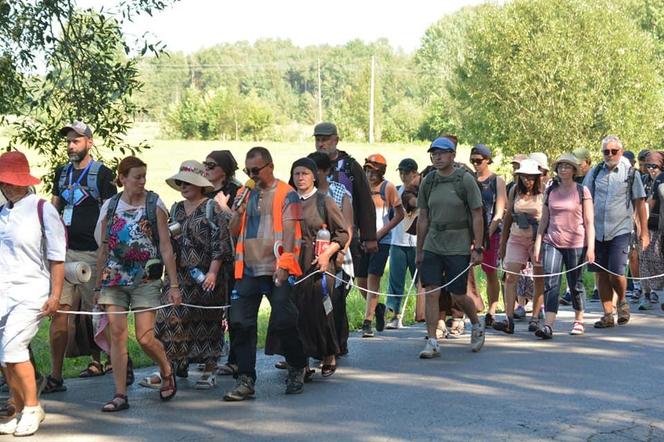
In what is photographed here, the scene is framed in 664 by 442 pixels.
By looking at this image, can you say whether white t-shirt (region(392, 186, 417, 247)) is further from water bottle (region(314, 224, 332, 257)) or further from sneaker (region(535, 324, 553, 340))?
water bottle (region(314, 224, 332, 257))

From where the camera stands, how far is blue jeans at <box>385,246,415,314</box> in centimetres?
1281

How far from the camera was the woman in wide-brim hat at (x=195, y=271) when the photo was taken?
9.02 m

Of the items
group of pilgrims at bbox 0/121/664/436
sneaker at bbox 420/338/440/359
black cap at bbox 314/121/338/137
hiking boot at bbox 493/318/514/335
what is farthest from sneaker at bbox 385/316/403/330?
black cap at bbox 314/121/338/137

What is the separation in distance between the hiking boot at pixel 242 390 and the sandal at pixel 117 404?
0.73 meters

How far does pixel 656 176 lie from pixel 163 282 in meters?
7.75

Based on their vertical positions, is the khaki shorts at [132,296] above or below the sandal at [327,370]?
above

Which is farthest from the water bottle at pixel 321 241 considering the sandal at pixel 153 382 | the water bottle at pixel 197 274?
the sandal at pixel 153 382

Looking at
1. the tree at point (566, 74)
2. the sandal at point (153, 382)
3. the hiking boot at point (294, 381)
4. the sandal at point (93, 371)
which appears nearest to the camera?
the hiking boot at point (294, 381)

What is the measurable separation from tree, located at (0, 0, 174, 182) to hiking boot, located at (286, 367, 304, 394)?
14.7 feet

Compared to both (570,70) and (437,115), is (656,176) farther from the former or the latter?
(437,115)

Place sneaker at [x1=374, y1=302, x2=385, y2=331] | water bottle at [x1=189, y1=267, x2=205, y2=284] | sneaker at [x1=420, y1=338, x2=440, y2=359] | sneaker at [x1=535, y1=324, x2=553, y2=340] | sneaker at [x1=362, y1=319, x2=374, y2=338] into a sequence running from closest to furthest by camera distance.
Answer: water bottle at [x1=189, y1=267, x2=205, y2=284] → sneaker at [x1=420, y1=338, x2=440, y2=359] → sneaker at [x1=535, y1=324, x2=553, y2=340] → sneaker at [x1=362, y1=319, x2=374, y2=338] → sneaker at [x1=374, y1=302, x2=385, y2=331]

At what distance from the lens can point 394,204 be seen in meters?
12.4

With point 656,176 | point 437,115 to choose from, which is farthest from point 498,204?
point 437,115

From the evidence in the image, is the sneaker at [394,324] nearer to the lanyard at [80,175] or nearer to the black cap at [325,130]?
the black cap at [325,130]
